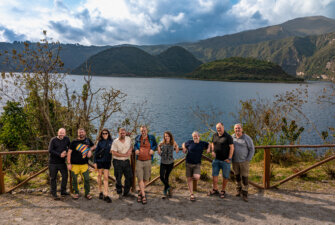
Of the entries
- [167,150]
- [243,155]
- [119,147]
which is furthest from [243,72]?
[119,147]

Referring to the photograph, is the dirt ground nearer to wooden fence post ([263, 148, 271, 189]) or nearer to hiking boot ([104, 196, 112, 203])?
hiking boot ([104, 196, 112, 203])

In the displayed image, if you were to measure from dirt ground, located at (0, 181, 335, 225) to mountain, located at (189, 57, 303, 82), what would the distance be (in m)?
160

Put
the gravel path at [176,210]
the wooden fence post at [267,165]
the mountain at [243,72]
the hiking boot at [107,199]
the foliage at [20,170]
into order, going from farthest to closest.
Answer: the mountain at [243,72] → the foliage at [20,170] → the wooden fence post at [267,165] → the hiking boot at [107,199] → the gravel path at [176,210]

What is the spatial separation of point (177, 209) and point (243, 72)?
585 feet

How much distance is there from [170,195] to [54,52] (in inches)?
331

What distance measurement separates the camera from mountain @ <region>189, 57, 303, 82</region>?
521ft

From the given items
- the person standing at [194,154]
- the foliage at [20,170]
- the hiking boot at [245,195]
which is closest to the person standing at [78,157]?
the foliage at [20,170]

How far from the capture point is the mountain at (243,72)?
159 m

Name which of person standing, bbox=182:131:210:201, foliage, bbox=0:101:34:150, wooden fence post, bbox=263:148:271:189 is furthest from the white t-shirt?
foliage, bbox=0:101:34:150

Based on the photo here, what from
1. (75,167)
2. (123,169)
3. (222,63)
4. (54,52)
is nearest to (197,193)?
(123,169)

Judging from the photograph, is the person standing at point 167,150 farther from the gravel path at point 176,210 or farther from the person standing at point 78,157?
the person standing at point 78,157

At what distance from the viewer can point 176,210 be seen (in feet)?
17.0

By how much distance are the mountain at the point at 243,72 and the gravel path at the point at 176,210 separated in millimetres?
159849

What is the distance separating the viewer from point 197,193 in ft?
20.2
